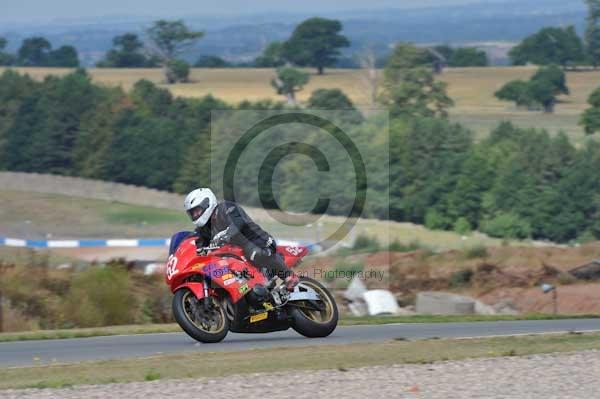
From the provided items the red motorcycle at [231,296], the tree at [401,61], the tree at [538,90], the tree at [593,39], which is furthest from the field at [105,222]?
the tree at [593,39]

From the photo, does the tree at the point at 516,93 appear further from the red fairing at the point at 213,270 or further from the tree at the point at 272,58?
the red fairing at the point at 213,270

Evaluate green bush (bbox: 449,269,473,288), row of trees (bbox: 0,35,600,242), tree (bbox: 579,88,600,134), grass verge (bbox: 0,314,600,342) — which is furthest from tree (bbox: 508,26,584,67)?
grass verge (bbox: 0,314,600,342)

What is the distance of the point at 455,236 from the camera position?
55.2 metres

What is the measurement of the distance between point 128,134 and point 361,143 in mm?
25718

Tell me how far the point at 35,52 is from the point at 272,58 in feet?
104

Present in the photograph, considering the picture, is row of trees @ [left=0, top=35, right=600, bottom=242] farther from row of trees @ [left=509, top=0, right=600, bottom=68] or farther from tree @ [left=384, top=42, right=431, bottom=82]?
row of trees @ [left=509, top=0, right=600, bottom=68]

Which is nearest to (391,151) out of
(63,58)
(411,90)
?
(411,90)

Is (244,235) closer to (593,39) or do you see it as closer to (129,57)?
(593,39)

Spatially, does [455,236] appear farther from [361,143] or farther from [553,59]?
[553,59]

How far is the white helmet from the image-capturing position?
1237 centimetres

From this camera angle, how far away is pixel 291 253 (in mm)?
13070

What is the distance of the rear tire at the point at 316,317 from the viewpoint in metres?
12.9

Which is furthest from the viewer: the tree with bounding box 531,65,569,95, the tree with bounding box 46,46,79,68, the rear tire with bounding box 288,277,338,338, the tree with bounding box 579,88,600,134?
the tree with bounding box 46,46,79,68

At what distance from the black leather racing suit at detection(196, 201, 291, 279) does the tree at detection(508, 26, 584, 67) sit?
402 ft
